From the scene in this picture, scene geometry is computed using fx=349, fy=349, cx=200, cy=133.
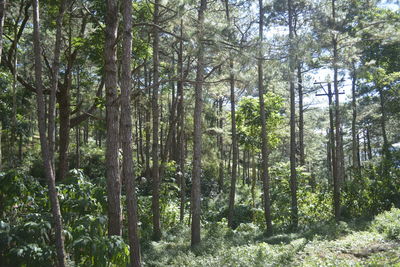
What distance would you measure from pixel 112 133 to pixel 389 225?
9.35 m

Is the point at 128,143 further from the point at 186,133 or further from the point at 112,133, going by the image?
the point at 186,133

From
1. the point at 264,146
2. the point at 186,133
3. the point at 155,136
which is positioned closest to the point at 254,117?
the point at 264,146

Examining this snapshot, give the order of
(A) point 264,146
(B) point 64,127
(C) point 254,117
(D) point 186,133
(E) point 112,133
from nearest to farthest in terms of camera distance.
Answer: (E) point 112,133
(B) point 64,127
(A) point 264,146
(C) point 254,117
(D) point 186,133

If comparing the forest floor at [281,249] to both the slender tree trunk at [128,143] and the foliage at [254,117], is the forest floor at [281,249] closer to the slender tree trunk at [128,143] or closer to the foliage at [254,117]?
the slender tree trunk at [128,143]

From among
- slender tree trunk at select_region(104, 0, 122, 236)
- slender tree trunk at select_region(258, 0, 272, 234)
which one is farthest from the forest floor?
slender tree trunk at select_region(104, 0, 122, 236)

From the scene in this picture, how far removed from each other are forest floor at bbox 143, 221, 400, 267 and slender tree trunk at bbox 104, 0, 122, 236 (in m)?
2.86

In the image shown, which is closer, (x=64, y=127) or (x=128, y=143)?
(x=128, y=143)

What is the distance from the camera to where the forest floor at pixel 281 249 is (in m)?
8.12

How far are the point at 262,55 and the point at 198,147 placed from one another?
3.53 m

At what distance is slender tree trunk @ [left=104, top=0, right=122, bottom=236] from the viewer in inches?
247

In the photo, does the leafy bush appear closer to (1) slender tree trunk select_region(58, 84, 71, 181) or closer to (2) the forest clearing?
(2) the forest clearing

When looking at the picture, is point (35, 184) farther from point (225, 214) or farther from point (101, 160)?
point (101, 160)

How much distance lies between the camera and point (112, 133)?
649 centimetres

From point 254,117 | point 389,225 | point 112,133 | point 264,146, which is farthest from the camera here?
point 254,117
